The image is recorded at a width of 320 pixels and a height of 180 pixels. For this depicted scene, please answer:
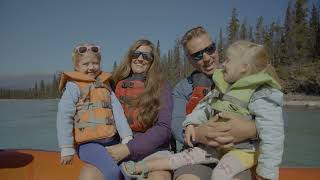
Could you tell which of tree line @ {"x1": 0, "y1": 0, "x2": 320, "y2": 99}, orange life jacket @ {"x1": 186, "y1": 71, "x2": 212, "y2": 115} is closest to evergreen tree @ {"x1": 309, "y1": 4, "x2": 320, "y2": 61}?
tree line @ {"x1": 0, "y1": 0, "x2": 320, "y2": 99}

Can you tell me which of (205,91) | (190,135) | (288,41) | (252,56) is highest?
(288,41)

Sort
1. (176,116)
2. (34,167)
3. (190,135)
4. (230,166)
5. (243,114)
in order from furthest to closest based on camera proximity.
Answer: (34,167) → (176,116) → (190,135) → (243,114) → (230,166)

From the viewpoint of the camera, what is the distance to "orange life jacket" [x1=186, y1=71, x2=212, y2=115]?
259cm

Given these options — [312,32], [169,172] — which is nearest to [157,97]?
[169,172]

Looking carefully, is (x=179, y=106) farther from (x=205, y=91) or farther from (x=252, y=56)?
(x=252, y=56)

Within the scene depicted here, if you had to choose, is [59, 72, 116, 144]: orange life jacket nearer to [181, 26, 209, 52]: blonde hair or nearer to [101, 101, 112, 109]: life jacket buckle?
[101, 101, 112, 109]: life jacket buckle

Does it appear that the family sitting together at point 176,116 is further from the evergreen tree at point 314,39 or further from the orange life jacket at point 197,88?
the evergreen tree at point 314,39

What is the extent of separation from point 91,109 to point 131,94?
345 mm

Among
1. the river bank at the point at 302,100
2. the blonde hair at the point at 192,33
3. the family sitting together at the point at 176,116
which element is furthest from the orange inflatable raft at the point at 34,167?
the river bank at the point at 302,100

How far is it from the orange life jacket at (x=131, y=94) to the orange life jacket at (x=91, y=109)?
0.14 m

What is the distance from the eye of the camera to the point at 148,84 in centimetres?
269

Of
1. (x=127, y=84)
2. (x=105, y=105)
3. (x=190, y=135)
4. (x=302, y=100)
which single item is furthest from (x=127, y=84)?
(x=302, y=100)

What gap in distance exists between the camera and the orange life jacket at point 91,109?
2.45 metres

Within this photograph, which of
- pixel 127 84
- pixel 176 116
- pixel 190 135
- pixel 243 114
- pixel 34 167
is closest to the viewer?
pixel 243 114
